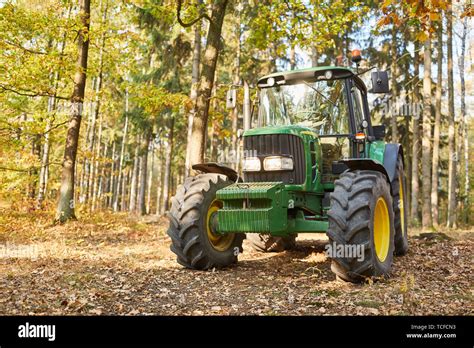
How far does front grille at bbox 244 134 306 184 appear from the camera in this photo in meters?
6.59

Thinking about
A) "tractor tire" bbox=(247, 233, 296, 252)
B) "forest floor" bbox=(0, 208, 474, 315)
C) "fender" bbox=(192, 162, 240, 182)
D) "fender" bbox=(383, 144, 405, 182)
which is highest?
"fender" bbox=(383, 144, 405, 182)

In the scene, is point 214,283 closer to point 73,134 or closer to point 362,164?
point 362,164

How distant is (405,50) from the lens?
20.7 m

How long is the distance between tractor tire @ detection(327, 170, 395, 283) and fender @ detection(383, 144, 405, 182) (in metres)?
1.91

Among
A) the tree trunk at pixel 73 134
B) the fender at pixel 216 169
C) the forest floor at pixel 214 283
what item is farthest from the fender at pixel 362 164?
the tree trunk at pixel 73 134

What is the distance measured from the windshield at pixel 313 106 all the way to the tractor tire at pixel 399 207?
1759mm

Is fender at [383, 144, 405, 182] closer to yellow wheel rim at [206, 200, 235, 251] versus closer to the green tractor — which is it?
the green tractor

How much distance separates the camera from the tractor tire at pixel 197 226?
6586 millimetres

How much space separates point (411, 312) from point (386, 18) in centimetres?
365

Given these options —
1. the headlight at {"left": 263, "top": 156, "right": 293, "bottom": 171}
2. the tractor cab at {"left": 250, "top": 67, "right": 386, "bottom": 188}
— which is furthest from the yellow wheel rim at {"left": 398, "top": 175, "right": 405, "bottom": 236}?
the headlight at {"left": 263, "top": 156, "right": 293, "bottom": 171}

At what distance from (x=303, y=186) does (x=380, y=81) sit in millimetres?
1890

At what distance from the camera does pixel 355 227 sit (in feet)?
18.0

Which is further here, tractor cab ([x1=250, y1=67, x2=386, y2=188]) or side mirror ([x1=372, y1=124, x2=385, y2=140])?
side mirror ([x1=372, y1=124, x2=385, y2=140])
